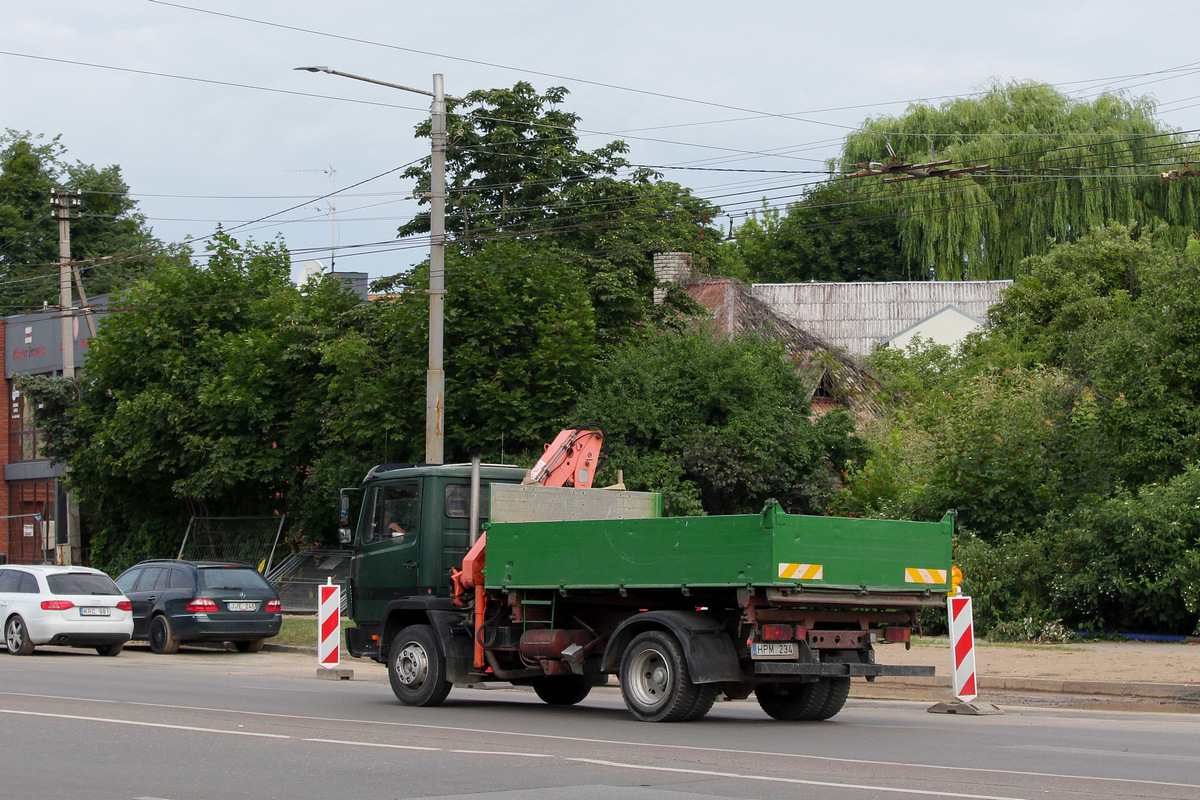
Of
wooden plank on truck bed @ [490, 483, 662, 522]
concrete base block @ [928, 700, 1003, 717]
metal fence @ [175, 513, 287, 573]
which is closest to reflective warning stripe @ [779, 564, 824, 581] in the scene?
wooden plank on truck bed @ [490, 483, 662, 522]

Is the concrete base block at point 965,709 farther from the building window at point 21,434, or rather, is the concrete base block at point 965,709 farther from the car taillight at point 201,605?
the building window at point 21,434

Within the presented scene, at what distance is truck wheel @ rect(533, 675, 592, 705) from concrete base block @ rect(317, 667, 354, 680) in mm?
4006

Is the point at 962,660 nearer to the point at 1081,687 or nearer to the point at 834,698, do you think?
the point at 834,698

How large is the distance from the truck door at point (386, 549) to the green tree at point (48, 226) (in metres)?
48.4

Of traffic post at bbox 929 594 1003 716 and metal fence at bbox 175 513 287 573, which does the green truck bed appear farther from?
metal fence at bbox 175 513 287 573

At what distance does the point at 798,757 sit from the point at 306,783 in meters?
3.47

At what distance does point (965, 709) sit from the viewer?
13.3 meters

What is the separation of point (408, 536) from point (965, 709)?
19.6ft

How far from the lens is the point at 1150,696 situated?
14.7 meters

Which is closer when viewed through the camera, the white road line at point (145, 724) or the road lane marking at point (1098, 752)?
the road lane marking at point (1098, 752)

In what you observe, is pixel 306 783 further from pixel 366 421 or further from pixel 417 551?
pixel 366 421

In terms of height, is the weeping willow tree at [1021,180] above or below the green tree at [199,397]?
above

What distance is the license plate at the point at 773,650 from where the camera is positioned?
36.0ft

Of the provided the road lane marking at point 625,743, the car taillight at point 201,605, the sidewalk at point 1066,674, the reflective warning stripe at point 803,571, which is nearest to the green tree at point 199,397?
the car taillight at point 201,605
